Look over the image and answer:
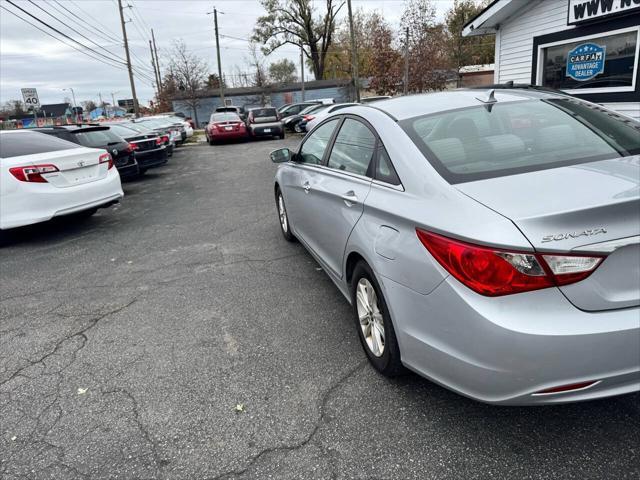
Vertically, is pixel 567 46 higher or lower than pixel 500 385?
higher

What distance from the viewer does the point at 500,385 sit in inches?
75.5

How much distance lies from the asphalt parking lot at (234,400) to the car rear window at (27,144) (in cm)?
216

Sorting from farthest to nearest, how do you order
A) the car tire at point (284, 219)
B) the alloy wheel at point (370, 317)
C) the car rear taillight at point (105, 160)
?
the car rear taillight at point (105, 160)
the car tire at point (284, 219)
the alloy wheel at point (370, 317)

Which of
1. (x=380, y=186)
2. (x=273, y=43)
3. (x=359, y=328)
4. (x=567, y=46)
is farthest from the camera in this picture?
(x=273, y=43)

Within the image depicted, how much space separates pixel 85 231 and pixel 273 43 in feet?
150

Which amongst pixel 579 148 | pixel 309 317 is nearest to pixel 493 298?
pixel 579 148

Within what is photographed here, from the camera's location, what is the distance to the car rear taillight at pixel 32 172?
236 inches

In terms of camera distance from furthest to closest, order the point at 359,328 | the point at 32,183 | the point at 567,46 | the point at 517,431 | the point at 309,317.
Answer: the point at 567,46
the point at 32,183
the point at 309,317
the point at 359,328
the point at 517,431

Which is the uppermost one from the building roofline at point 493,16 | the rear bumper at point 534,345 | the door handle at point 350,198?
the building roofline at point 493,16

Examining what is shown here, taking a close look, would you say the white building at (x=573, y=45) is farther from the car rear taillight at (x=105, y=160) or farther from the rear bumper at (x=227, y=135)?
the rear bumper at (x=227, y=135)

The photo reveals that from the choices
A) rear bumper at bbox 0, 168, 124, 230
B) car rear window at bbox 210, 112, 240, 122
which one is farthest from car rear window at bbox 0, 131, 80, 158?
car rear window at bbox 210, 112, 240, 122

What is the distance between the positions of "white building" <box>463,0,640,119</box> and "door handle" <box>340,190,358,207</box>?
743 centimetres

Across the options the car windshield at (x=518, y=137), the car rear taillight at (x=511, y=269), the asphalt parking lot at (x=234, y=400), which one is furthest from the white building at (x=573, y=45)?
the car rear taillight at (x=511, y=269)

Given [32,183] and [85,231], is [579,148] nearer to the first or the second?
[32,183]
